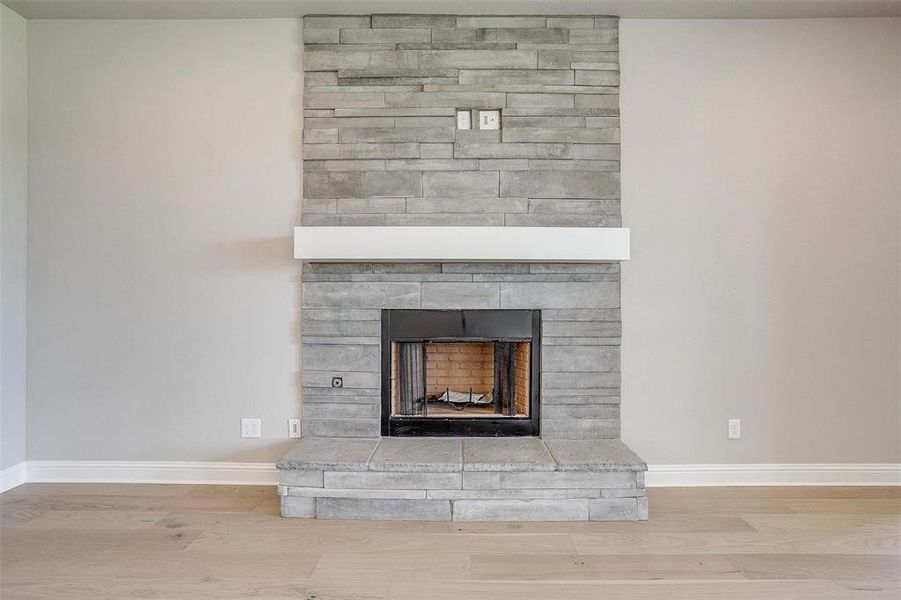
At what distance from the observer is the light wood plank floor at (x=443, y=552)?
6.19ft

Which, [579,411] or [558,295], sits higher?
[558,295]

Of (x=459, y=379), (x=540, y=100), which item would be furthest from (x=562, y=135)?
(x=459, y=379)

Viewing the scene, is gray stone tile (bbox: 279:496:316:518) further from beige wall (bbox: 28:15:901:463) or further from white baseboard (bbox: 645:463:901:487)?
white baseboard (bbox: 645:463:901:487)

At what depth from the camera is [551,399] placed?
286cm

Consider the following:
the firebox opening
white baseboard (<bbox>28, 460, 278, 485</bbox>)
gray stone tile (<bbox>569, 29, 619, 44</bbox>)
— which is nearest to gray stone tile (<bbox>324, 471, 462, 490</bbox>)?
the firebox opening

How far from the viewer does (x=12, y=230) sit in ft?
9.32

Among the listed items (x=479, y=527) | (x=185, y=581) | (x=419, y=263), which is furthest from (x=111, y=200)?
Result: (x=479, y=527)

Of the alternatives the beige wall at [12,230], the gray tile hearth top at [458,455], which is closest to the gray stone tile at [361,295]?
the gray tile hearth top at [458,455]

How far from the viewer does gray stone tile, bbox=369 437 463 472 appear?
2451 millimetres

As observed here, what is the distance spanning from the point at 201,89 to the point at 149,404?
1.71m

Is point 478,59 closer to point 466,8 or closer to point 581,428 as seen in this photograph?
point 466,8

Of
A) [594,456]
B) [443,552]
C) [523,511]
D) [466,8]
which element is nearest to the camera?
[443,552]

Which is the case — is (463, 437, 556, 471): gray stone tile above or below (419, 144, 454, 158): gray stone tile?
below

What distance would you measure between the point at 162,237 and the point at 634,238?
252cm
